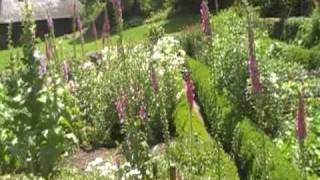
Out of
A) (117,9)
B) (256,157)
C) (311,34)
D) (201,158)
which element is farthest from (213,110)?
(311,34)

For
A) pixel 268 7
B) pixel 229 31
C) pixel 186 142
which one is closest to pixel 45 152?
pixel 186 142

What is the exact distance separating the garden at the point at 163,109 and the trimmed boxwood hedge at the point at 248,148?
15mm

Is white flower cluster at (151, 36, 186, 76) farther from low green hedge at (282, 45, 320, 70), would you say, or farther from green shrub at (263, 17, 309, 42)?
green shrub at (263, 17, 309, 42)

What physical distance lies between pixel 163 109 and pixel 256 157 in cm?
146

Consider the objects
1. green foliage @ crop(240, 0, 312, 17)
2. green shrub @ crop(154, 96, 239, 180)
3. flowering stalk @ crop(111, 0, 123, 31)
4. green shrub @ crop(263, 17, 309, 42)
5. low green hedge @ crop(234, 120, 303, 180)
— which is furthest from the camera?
green foliage @ crop(240, 0, 312, 17)

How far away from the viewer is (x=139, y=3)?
128 feet

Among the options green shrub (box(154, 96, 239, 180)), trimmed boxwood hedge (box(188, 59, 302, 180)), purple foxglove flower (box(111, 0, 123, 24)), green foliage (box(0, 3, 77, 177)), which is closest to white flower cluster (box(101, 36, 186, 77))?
trimmed boxwood hedge (box(188, 59, 302, 180))

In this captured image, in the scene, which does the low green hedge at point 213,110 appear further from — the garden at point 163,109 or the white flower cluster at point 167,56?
the white flower cluster at point 167,56

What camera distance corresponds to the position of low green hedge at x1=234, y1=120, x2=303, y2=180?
642 cm

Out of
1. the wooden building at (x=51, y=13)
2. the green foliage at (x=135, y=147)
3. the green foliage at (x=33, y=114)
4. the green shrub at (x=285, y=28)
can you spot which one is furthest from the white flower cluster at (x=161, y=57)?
the wooden building at (x=51, y=13)

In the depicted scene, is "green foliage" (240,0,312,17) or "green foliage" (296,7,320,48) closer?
"green foliage" (296,7,320,48)

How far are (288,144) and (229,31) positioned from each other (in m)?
2.85

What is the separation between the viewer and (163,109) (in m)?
5.81

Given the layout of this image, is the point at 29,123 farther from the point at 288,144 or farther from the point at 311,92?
the point at 311,92
